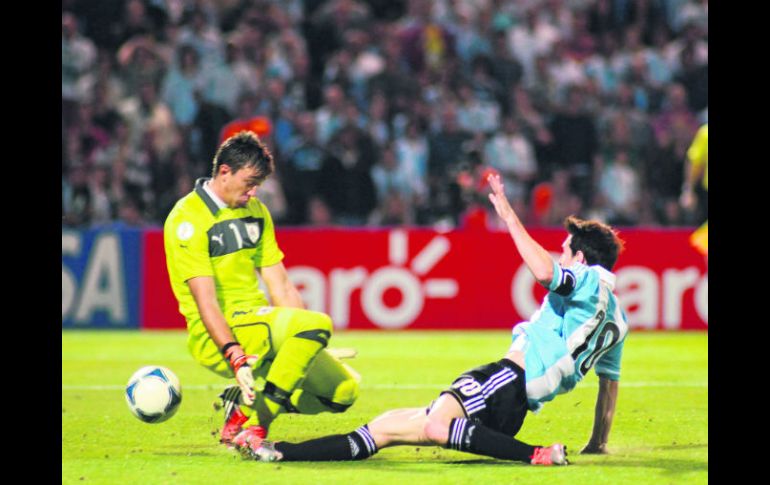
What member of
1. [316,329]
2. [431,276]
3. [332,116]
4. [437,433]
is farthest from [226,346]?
[332,116]

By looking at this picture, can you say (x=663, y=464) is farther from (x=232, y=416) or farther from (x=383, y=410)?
(x=383, y=410)

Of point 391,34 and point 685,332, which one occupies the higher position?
point 391,34

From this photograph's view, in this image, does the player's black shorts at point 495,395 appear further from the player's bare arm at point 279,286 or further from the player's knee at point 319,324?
the player's bare arm at point 279,286

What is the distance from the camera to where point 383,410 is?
8664 mm

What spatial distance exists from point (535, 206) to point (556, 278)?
9044mm

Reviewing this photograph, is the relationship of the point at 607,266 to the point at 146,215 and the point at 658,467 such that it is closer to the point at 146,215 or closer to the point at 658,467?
the point at 658,467

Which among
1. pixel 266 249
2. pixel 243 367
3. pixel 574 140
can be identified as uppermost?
pixel 574 140

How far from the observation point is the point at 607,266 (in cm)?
665

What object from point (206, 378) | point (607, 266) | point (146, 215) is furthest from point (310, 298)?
point (607, 266)

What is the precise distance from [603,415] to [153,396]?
2524mm

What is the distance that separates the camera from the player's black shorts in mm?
6363

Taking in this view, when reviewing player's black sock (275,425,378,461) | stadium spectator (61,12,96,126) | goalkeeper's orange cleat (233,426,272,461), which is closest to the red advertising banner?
stadium spectator (61,12,96,126)
